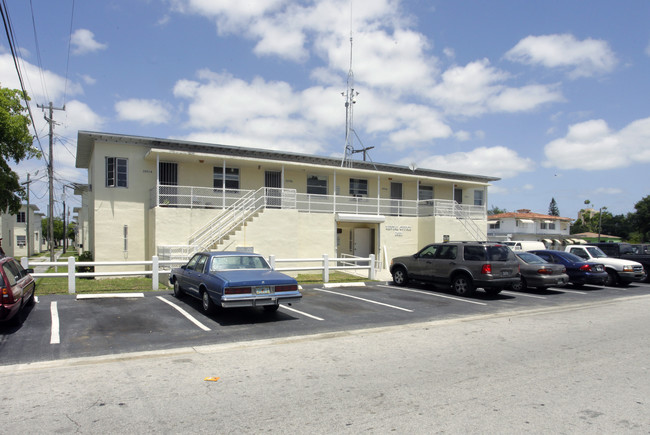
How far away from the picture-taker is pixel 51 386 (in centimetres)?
546

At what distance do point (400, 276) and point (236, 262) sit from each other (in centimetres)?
778

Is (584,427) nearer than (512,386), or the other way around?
(584,427)

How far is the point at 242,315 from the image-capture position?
1009 centimetres

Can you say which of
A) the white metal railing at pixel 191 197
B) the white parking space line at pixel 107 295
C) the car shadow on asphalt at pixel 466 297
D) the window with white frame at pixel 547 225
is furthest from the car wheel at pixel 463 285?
the window with white frame at pixel 547 225

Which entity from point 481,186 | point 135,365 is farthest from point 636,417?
point 481,186

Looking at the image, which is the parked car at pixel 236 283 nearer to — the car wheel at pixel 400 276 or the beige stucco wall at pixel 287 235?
the car wheel at pixel 400 276

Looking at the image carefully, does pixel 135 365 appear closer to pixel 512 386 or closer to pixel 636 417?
pixel 512 386

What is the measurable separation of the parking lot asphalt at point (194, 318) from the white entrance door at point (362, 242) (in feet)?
35.9

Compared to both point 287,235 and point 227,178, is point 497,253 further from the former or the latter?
point 227,178

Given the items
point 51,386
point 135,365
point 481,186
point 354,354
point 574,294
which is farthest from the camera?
point 481,186

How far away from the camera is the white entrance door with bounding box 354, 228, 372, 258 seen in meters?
25.9

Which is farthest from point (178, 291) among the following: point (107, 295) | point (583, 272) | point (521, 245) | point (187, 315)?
point (521, 245)

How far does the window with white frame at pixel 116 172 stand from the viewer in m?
19.5

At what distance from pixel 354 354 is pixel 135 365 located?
3380 millimetres
